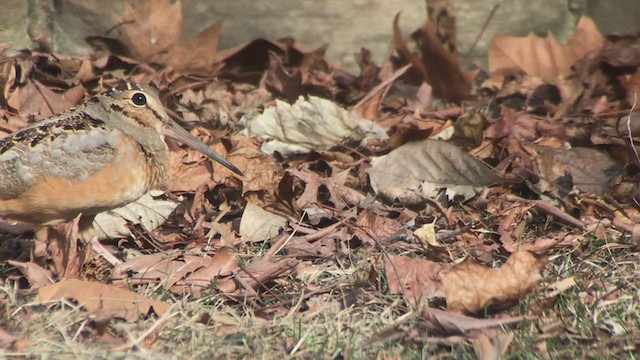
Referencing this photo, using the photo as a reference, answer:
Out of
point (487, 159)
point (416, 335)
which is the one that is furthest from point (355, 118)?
point (416, 335)

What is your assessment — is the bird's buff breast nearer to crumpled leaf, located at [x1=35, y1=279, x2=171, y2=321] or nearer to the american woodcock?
the american woodcock

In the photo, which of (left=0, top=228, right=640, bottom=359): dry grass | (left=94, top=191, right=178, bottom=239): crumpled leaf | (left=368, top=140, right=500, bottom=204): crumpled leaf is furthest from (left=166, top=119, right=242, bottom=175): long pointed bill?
(left=0, top=228, right=640, bottom=359): dry grass

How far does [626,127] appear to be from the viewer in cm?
488

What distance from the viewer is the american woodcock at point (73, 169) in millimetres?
3953

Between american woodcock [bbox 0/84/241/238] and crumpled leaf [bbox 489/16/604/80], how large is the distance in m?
2.44

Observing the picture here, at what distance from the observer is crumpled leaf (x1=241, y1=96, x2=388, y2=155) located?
195 inches

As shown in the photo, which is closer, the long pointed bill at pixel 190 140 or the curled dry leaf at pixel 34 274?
the curled dry leaf at pixel 34 274

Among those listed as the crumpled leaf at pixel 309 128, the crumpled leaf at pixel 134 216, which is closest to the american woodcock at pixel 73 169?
the crumpled leaf at pixel 134 216

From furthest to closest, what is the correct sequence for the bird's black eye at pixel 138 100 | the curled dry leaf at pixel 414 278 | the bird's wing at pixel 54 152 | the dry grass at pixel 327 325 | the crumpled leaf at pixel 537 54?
the crumpled leaf at pixel 537 54 → the bird's black eye at pixel 138 100 → the bird's wing at pixel 54 152 → the curled dry leaf at pixel 414 278 → the dry grass at pixel 327 325

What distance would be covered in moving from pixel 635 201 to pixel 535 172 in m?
0.52

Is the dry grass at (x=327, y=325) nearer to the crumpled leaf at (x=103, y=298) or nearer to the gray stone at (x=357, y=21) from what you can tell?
the crumpled leaf at (x=103, y=298)

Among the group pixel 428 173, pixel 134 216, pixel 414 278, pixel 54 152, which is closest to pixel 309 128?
pixel 428 173

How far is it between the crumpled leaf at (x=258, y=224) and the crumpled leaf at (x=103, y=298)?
0.85m

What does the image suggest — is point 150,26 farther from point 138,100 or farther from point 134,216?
point 134,216
